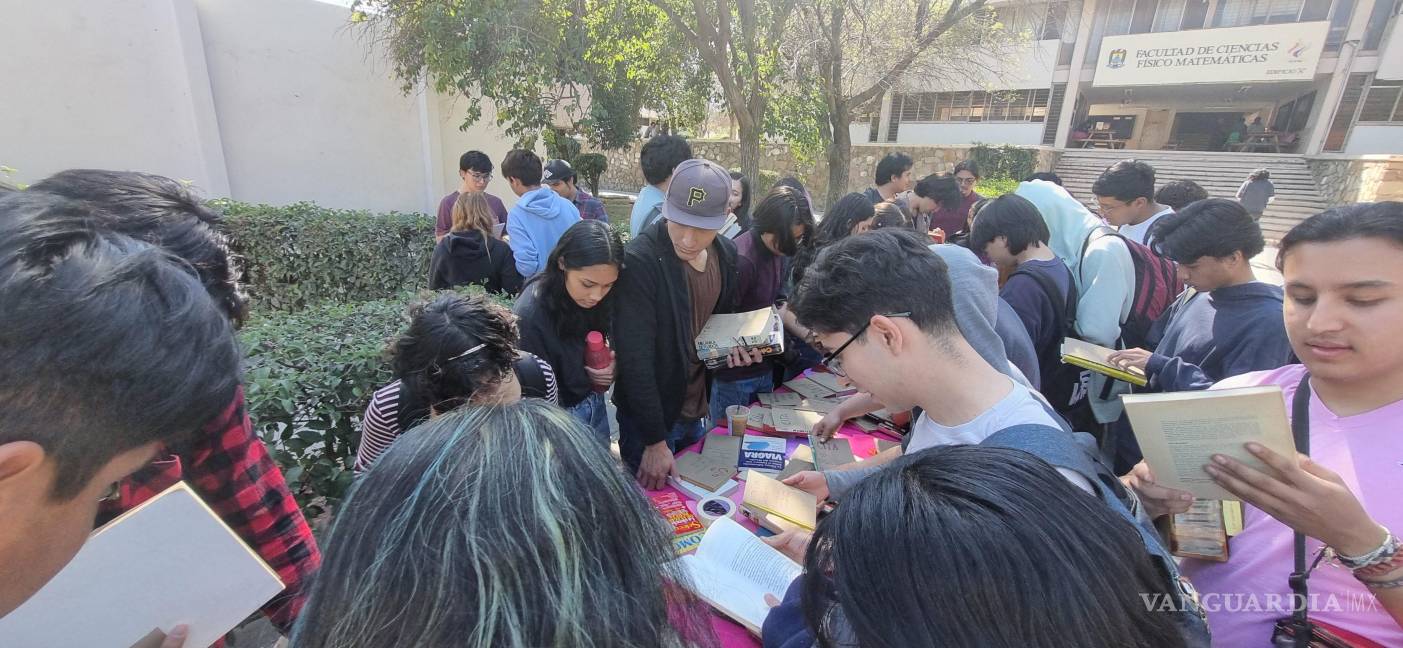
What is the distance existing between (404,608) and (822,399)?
236 cm

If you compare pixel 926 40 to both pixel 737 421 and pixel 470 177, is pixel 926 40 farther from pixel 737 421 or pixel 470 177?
pixel 737 421

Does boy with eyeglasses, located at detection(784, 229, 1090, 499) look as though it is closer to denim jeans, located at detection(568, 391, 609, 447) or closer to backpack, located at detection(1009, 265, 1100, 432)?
denim jeans, located at detection(568, 391, 609, 447)

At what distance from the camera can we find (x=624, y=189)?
21.8 meters

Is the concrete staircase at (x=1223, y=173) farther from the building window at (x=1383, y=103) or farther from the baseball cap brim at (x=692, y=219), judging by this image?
the baseball cap brim at (x=692, y=219)

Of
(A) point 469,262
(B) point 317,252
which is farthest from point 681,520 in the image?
(B) point 317,252

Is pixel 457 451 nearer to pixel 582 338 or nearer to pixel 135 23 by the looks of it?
pixel 582 338

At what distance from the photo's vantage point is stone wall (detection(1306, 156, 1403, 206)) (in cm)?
1204

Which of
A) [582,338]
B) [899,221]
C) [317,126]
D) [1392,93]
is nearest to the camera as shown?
[582,338]

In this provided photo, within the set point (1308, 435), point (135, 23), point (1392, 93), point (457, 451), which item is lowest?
point (1308, 435)

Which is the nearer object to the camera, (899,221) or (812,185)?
(899,221)

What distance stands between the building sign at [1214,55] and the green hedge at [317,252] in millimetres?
25002

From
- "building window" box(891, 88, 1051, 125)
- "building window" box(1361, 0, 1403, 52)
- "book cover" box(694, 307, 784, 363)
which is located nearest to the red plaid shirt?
"book cover" box(694, 307, 784, 363)

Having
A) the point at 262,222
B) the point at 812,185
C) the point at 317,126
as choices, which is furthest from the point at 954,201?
the point at 812,185

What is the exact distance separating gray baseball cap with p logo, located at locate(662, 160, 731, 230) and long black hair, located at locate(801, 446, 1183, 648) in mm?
1486
